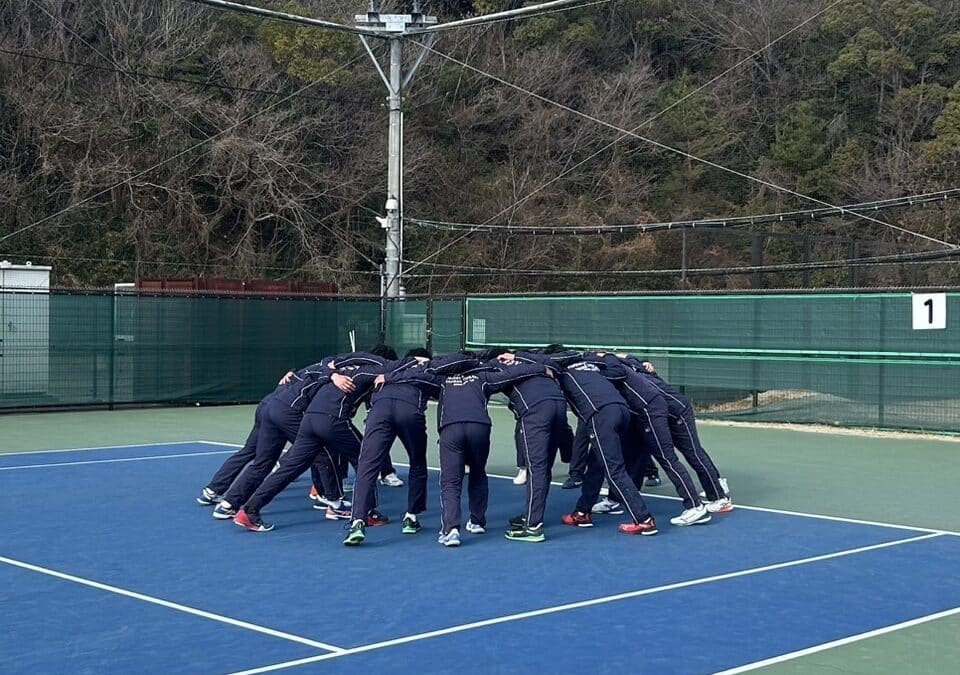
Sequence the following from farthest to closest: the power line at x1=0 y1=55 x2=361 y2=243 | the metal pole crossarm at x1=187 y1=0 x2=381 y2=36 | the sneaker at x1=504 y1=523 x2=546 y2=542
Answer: the power line at x1=0 y1=55 x2=361 y2=243
the metal pole crossarm at x1=187 y1=0 x2=381 y2=36
the sneaker at x1=504 y1=523 x2=546 y2=542

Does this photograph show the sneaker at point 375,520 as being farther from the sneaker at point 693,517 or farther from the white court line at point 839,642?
the white court line at point 839,642

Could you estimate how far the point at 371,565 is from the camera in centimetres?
949

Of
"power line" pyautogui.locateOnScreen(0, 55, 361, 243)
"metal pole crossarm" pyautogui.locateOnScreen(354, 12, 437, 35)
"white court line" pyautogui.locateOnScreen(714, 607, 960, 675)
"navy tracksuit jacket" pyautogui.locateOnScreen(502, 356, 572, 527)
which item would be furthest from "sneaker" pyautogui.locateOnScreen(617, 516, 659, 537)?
"power line" pyautogui.locateOnScreen(0, 55, 361, 243)

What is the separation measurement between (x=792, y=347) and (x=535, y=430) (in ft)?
36.0

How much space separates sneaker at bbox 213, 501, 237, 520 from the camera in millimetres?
11383

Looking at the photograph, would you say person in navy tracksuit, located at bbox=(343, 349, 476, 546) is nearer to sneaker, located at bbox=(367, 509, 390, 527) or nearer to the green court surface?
sneaker, located at bbox=(367, 509, 390, 527)

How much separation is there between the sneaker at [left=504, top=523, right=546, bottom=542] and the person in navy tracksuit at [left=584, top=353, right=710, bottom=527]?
3.76ft

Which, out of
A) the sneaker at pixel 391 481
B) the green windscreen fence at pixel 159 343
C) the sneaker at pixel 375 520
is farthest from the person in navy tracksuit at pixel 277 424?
the green windscreen fence at pixel 159 343

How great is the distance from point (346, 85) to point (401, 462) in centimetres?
2895

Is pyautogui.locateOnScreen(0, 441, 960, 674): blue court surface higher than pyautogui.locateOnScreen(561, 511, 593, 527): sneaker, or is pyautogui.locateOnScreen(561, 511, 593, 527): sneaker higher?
pyautogui.locateOnScreen(561, 511, 593, 527): sneaker

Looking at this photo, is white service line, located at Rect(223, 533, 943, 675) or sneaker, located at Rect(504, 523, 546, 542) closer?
white service line, located at Rect(223, 533, 943, 675)

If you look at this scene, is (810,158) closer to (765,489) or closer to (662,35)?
(662,35)

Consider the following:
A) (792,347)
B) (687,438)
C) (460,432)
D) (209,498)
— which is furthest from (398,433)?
(792,347)

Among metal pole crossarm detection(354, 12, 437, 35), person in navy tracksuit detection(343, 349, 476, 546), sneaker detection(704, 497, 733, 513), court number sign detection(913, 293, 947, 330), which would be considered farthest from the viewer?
metal pole crossarm detection(354, 12, 437, 35)
